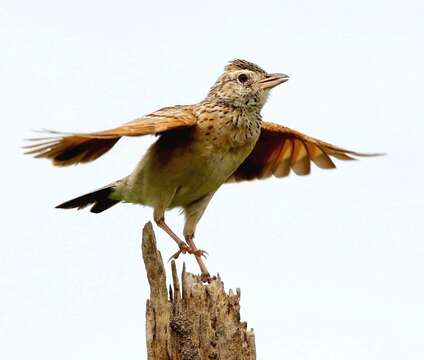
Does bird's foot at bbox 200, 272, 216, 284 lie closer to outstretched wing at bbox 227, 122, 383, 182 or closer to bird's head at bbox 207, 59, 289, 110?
bird's head at bbox 207, 59, 289, 110

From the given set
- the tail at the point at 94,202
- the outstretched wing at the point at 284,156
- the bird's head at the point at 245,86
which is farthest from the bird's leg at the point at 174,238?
the outstretched wing at the point at 284,156

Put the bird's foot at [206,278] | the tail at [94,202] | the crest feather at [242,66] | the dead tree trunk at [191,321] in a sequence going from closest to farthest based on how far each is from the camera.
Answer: the dead tree trunk at [191,321], the bird's foot at [206,278], the crest feather at [242,66], the tail at [94,202]

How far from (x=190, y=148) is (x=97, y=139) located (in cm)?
96

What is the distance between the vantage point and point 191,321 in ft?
26.9

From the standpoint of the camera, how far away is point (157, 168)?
395 inches

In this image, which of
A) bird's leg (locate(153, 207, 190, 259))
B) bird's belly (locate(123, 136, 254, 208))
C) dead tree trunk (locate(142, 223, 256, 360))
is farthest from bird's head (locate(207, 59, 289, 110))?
dead tree trunk (locate(142, 223, 256, 360))

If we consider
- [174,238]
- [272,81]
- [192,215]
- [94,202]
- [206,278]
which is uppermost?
[272,81]

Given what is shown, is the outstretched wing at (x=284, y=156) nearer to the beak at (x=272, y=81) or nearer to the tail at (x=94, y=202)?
Result: the beak at (x=272, y=81)

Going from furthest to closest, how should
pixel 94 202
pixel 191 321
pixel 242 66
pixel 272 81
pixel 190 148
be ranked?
pixel 94 202 → pixel 242 66 → pixel 272 81 → pixel 190 148 → pixel 191 321

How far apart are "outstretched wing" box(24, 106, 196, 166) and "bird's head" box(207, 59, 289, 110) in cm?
55

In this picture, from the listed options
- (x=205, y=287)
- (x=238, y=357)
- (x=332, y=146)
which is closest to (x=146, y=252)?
(x=205, y=287)

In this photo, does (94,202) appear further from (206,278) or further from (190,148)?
(206,278)

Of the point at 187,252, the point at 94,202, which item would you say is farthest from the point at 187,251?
the point at 94,202

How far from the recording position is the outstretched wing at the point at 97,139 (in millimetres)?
9117
